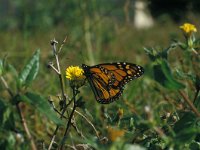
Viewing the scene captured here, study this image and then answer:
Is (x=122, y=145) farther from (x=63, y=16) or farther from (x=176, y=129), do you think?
(x=63, y=16)

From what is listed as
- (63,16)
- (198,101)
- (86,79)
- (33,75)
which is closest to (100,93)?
(86,79)

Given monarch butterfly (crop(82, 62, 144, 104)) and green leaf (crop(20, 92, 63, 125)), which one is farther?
monarch butterfly (crop(82, 62, 144, 104))

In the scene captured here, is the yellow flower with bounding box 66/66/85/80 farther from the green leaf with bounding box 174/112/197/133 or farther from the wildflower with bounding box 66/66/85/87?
the green leaf with bounding box 174/112/197/133

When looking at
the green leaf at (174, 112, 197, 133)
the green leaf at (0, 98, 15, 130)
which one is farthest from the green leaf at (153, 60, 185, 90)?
the green leaf at (0, 98, 15, 130)

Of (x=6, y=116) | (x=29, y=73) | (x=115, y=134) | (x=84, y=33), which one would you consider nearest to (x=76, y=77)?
(x=29, y=73)

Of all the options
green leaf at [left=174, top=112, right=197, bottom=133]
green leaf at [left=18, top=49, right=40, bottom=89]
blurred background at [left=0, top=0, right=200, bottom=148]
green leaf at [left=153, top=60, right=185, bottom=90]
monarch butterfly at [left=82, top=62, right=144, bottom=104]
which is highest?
blurred background at [left=0, top=0, right=200, bottom=148]

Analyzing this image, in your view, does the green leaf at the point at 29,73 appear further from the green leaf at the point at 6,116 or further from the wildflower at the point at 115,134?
the wildflower at the point at 115,134
